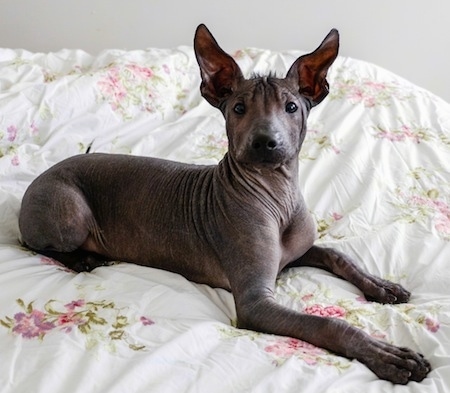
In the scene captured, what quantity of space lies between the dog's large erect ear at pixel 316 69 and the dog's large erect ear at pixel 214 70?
0.14m

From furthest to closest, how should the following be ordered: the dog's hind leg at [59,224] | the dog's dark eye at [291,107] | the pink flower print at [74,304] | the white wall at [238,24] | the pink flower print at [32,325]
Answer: the white wall at [238,24] < the dog's hind leg at [59,224] < the dog's dark eye at [291,107] < the pink flower print at [74,304] < the pink flower print at [32,325]

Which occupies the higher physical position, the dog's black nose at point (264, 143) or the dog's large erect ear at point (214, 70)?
the dog's large erect ear at point (214, 70)

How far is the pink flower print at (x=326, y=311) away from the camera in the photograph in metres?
1.30

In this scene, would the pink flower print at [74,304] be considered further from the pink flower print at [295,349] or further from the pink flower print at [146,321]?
the pink flower print at [295,349]

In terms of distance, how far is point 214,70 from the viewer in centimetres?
151

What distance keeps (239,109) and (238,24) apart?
149 cm

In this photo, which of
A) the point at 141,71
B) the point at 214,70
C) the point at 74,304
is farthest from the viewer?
the point at 141,71

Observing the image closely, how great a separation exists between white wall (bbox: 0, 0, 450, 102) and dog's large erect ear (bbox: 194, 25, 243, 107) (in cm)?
134

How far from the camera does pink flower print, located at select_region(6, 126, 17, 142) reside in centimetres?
198

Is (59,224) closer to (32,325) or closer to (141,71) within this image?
(32,325)

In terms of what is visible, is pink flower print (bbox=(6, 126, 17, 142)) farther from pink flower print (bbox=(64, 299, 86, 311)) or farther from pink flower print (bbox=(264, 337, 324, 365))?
pink flower print (bbox=(264, 337, 324, 365))

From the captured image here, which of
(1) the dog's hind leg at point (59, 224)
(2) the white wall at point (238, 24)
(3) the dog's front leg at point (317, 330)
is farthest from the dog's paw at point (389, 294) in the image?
(2) the white wall at point (238, 24)

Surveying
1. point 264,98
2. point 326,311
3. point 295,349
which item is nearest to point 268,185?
point 264,98

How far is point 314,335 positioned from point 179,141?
3.50 feet
